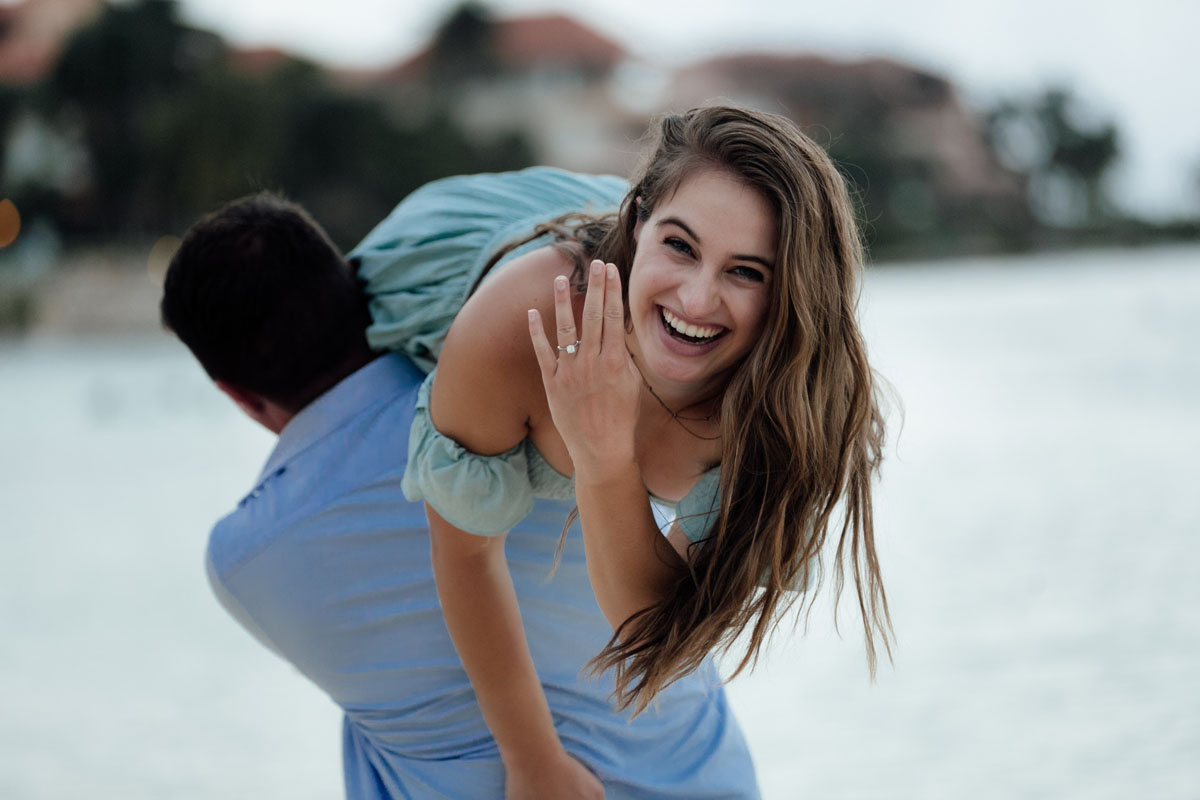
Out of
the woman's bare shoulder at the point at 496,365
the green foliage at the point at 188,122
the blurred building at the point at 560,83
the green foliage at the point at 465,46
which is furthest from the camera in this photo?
the green foliage at the point at 465,46

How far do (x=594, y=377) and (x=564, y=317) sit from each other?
85 mm

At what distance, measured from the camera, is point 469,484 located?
168 centimetres

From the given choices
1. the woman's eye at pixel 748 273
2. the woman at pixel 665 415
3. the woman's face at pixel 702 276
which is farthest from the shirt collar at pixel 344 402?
the woman's eye at pixel 748 273

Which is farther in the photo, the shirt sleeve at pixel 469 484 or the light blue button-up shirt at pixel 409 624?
the light blue button-up shirt at pixel 409 624

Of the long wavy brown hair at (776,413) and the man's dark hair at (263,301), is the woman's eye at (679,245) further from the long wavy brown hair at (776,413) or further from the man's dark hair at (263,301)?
the man's dark hair at (263,301)

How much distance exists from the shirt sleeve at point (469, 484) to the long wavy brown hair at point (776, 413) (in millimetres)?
243

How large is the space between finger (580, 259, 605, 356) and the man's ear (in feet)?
3.07

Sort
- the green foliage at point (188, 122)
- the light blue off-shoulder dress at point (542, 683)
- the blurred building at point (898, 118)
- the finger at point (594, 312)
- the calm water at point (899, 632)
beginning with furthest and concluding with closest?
the blurred building at point (898, 118)
the green foliage at point (188, 122)
the calm water at point (899, 632)
the light blue off-shoulder dress at point (542, 683)
the finger at point (594, 312)

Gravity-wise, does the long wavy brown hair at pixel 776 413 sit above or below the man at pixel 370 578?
above

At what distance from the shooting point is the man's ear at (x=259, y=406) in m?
2.20

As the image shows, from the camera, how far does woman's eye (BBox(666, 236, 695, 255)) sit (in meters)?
1.59

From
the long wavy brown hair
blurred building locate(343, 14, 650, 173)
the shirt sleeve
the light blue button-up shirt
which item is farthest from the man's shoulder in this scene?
blurred building locate(343, 14, 650, 173)

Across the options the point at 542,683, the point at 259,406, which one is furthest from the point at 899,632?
the point at 259,406

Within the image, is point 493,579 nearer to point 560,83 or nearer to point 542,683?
point 542,683
